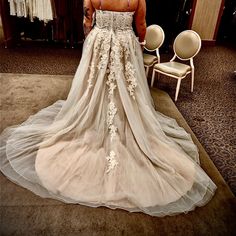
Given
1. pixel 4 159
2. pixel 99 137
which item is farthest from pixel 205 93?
pixel 4 159

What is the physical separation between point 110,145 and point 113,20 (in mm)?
1051

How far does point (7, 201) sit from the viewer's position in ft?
6.41

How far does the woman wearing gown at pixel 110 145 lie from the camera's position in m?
2.00

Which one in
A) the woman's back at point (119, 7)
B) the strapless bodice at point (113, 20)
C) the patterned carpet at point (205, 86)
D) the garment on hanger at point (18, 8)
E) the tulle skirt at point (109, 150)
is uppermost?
the woman's back at point (119, 7)

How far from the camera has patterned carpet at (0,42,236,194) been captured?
9.53 feet

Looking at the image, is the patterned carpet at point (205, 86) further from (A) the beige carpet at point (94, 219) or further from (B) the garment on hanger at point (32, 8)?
(B) the garment on hanger at point (32, 8)

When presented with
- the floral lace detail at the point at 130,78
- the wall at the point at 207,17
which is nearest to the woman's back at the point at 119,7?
the floral lace detail at the point at 130,78

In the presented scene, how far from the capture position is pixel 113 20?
2.18 m

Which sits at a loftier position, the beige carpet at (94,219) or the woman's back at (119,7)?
the woman's back at (119,7)

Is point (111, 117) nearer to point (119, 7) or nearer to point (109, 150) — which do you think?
point (109, 150)

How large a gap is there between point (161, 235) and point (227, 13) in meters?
6.51

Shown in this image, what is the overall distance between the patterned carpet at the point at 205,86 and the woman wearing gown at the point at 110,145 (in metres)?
0.47

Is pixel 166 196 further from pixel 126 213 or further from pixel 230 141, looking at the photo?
pixel 230 141

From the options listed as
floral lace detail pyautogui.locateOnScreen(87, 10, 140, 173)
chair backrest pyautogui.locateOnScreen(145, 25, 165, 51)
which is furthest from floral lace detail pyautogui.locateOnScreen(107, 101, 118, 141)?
chair backrest pyautogui.locateOnScreen(145, 25, 165, 51)
